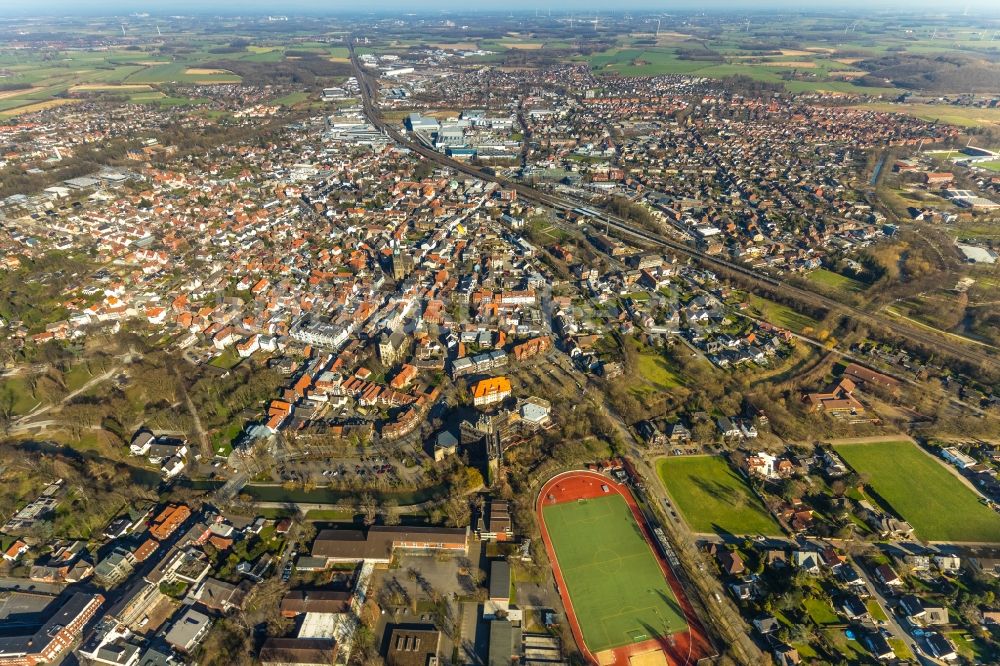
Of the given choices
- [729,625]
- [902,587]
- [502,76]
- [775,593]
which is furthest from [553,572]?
[502,76]

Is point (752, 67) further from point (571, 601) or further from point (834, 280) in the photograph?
point (571, 601)

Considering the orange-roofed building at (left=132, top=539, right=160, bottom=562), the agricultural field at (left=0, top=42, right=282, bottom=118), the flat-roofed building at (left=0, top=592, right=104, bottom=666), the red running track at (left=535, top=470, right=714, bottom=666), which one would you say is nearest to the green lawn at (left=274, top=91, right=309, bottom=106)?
the agricultural field at (left=0, top=42, right=282, bottom=118)

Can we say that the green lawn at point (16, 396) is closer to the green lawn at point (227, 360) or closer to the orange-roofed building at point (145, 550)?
the green lawn at point (227, 360)

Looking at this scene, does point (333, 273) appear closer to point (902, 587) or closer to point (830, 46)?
point (902, 587)

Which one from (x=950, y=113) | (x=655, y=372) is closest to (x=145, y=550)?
(x=655, y=372)

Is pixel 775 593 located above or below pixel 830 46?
below

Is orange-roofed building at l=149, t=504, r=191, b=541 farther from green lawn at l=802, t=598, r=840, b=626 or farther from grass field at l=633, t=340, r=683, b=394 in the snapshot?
green lawn at l=802, t=598, r=840, b=626
